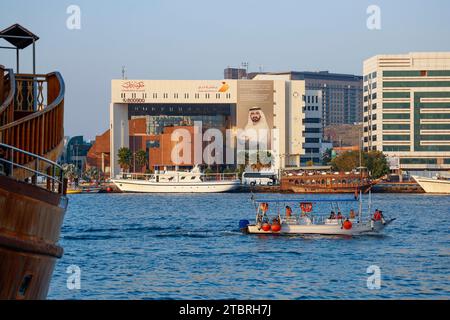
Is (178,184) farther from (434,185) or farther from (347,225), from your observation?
(347,225)

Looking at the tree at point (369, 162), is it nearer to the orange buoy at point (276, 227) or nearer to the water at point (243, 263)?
the water at point (243, 263)

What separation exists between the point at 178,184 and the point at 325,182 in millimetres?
25916

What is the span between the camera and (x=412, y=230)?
72.2 meters

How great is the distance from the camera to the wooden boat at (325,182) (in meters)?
172

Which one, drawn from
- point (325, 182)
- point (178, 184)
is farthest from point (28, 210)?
point (178, 184)

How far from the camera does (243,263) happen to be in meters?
47.0

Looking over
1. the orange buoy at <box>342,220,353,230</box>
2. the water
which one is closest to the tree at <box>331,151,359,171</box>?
the water

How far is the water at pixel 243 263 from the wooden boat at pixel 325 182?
96.4 metres

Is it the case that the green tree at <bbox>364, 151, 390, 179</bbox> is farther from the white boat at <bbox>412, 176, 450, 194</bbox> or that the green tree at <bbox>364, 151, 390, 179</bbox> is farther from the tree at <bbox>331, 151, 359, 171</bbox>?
the white boat at <bbox>412, 176, 450, 194</bbox>

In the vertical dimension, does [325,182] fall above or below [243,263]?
above

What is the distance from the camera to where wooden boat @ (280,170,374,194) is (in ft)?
566

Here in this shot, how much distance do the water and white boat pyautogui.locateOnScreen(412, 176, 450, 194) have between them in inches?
3868

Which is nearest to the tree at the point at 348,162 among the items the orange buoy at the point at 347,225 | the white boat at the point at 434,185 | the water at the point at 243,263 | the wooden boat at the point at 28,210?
the white boat at the point at 434,185

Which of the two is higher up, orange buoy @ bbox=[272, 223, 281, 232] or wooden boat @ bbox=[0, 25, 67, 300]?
wooden boat @ bbox=[0, 25, 67, 300]
